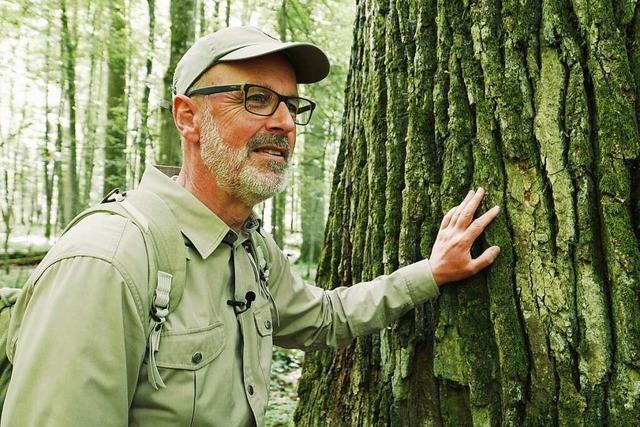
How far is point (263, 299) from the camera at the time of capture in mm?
2359

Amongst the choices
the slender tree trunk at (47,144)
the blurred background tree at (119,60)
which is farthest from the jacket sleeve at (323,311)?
the slender tree trunk at (47,144)

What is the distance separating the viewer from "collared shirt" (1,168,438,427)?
1.47 meters

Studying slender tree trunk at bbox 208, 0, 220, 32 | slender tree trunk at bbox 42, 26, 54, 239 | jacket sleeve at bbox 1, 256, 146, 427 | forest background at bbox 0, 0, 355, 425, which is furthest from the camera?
slender tree trunk at bbox 208, 0, 220, 32


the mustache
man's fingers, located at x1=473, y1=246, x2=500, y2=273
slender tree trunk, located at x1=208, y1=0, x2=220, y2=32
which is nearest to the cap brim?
the mustache

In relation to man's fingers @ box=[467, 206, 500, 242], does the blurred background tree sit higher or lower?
higher

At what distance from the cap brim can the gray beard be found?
0.30 meters

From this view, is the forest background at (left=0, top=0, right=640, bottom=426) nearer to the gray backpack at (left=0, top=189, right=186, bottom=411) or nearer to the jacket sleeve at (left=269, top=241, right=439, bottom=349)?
the jacket sleeve at (left=269, top=241, right=439, bottom=349)

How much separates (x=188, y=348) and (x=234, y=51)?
4.17 feet

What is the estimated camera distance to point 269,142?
7.77 ft

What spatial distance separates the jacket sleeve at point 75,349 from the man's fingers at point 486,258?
4.18 ft

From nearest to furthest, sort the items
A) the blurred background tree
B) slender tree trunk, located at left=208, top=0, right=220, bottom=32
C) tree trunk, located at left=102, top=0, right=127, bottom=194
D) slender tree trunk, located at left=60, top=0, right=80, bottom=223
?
1. the blurred background tree
2. tree trunk, located at left=102, top=0, right=127, bottom=194
3. slender tree trunk, located at left=60, top=0, right=80, bottom=223
4. slender tree trunk, located at left=208, top=0, right=220, bottom=32

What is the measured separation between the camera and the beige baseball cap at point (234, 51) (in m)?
2.24

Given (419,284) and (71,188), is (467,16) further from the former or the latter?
(71,188)

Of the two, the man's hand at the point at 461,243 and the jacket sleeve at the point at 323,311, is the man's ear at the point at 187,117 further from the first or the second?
the man's hand at the point at 461,243
